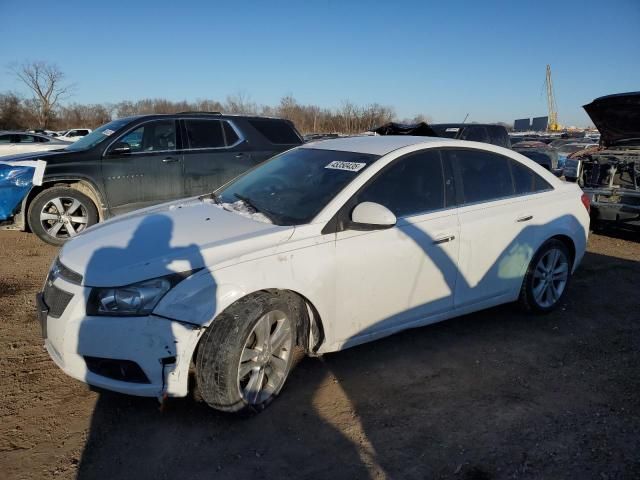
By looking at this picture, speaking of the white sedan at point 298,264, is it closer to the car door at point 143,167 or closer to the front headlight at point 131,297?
the front headlight at point 131,297

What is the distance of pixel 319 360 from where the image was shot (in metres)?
3.67

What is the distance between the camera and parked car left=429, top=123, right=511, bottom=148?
11.2 metres

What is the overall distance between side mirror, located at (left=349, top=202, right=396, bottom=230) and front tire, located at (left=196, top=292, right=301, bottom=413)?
64 cm

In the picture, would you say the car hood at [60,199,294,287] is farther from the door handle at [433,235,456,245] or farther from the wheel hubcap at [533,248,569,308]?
the wheel hubcap at [533,248,569,308]

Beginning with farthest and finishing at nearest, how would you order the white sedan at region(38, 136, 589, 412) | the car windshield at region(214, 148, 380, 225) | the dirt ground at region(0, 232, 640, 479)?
the car windshield at region(214, 148, 380, 225), the white sedan at region(38, 136, 589, 412), the dirt ground at region(0, 232, 640, 479)

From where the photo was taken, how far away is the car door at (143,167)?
673 cm

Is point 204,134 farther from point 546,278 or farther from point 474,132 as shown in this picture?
point 474,132

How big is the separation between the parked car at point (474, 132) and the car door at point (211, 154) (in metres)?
5.30

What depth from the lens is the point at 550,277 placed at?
4496 mm

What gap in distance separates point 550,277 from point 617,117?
16.4 feet

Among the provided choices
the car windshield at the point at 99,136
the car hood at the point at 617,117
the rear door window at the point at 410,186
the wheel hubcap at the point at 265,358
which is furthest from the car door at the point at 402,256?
the car hood at the point at 617,117

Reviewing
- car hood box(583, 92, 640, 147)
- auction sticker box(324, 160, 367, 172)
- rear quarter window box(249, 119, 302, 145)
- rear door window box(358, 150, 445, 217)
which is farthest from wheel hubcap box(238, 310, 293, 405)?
car hood box(583, 92, 640, 147)

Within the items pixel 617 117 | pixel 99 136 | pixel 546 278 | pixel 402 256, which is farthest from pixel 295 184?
pixel 617 117

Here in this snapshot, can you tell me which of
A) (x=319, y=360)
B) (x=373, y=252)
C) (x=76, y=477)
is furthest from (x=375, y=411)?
(x=76, y=477)
